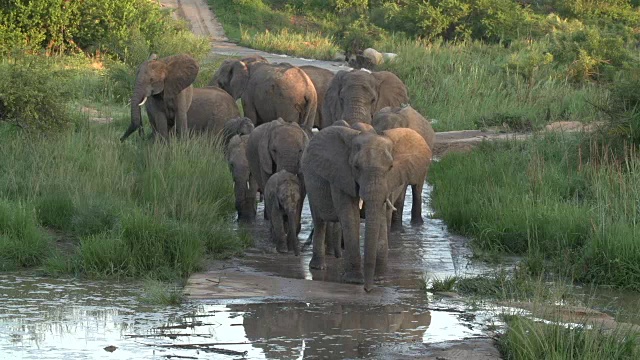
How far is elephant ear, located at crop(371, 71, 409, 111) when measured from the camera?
14.9 metres

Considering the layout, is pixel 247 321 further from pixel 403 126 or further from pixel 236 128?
pixel 236 128

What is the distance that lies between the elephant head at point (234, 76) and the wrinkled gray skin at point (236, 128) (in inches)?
68.4

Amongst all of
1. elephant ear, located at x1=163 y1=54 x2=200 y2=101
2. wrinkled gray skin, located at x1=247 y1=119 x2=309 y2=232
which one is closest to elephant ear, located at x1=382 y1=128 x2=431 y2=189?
wrinkled gray skin, located at x1=247 y1=119 x2=309 y2=232

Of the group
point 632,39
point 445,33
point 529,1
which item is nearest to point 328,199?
point 632,39

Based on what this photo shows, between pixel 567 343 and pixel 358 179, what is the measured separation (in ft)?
8.50

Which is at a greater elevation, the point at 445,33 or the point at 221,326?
the point at 221,326

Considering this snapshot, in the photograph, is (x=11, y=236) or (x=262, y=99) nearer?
(x=11, y=236)

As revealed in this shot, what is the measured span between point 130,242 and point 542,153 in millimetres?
6351

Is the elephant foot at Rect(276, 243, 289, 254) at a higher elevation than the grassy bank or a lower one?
higher

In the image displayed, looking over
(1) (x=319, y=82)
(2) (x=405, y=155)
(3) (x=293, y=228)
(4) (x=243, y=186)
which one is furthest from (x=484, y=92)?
(2) (x=405, y=155)

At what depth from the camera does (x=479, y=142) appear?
55.0 ft

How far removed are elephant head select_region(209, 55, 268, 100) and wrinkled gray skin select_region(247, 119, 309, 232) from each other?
487 centimetres

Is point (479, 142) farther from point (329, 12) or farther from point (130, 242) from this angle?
point (329, 12)

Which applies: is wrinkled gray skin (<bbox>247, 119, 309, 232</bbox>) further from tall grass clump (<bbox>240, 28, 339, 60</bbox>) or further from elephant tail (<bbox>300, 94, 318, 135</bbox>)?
tall grass clump (<bbox>240, 28, 339, 60</bbox>)
